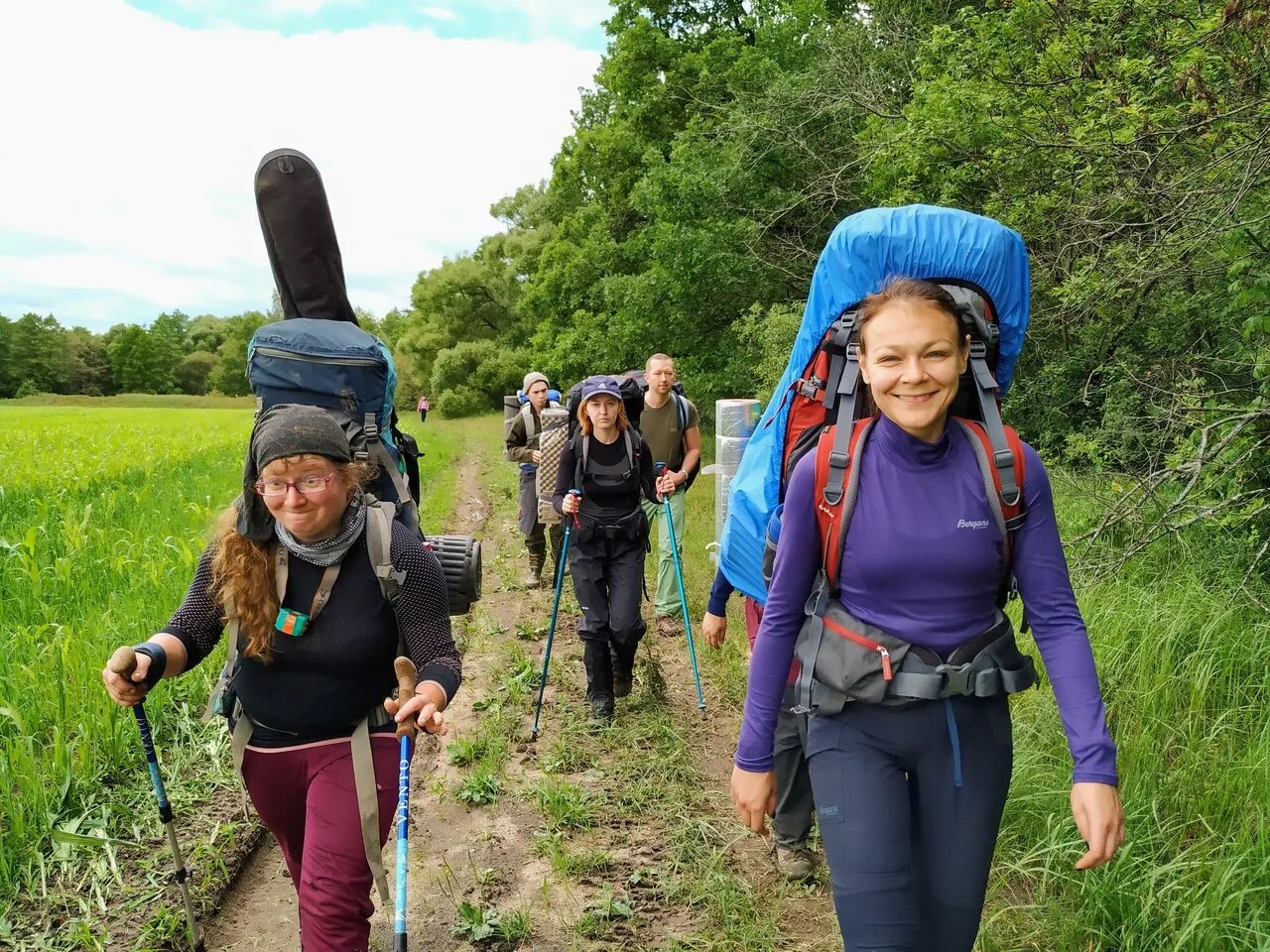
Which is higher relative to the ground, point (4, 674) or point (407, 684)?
point (407, 684)

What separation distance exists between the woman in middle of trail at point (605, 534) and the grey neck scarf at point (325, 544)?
2.90m

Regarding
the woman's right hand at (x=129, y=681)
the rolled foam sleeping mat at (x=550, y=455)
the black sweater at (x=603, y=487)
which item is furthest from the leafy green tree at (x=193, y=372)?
the woman's right hand at (x=129, y=681)

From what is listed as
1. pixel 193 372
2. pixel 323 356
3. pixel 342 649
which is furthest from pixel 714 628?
pixel 193 372

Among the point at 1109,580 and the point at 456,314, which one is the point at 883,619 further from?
the point at 456,314

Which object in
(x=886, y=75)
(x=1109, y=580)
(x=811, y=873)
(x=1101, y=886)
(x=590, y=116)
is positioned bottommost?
(x=811, y=873)

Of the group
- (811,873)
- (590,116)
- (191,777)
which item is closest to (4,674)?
(191,777)

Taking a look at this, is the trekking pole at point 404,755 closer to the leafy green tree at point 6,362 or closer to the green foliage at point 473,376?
the green foliage at point 473,376

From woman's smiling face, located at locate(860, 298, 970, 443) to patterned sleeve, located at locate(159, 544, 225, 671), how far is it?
214cm

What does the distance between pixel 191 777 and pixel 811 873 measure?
3136 mm

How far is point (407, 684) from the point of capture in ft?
8.16

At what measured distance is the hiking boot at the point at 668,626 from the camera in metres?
7.38

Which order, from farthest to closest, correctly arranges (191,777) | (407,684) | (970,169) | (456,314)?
(456,314) < (970,169) < (191,777) < (407,684)

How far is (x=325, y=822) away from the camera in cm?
260

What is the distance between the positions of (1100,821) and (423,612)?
6.18ft
